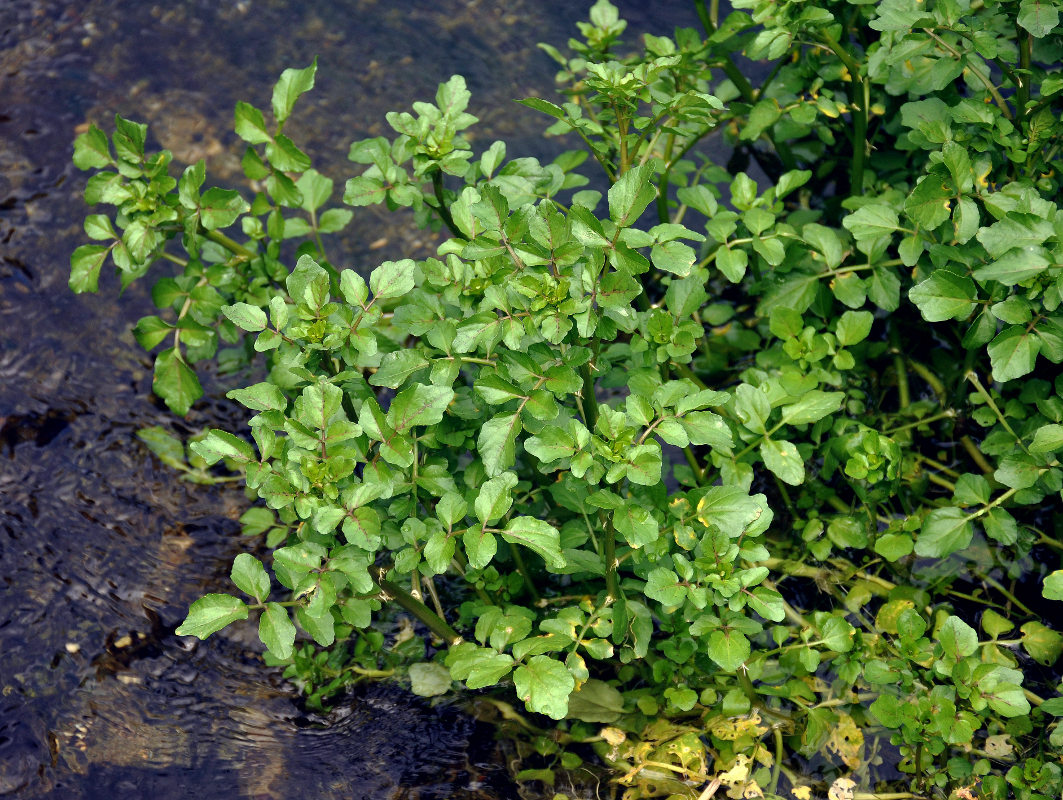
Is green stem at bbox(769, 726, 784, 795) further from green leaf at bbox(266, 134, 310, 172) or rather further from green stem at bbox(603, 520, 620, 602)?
green leaf at bbox(266, 134, 310, 172)

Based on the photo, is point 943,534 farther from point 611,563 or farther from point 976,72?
point 976,72

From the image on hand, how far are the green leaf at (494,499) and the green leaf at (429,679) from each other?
0.76 meters

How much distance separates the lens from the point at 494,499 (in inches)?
78.9

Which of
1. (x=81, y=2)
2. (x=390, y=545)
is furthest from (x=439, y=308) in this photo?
(x=81, y=2)

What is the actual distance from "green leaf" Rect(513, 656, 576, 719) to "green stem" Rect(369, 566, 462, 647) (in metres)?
0.30

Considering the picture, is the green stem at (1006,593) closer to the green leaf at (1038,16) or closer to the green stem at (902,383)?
the green stem at (902,383)

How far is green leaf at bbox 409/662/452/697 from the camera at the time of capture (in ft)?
8.45

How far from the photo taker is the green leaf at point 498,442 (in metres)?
2.00

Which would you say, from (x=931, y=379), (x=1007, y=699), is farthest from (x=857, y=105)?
(x=1007, y=699)

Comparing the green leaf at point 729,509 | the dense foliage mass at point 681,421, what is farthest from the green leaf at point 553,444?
the green leaf at point 729,509

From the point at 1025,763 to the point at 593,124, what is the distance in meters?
1.86

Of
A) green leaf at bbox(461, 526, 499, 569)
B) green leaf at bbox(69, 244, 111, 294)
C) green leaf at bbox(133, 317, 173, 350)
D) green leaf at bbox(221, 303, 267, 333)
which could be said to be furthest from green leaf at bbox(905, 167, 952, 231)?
green leaf at bbox(69, 244, 111, 294)

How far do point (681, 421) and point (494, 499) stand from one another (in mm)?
420

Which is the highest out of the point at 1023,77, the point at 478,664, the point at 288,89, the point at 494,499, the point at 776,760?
the point at 288,89
